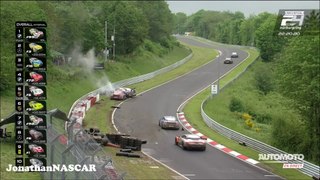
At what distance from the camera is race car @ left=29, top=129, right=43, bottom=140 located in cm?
988

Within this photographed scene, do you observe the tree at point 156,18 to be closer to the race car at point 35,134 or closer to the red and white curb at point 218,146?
the red and white curb at point 218,146

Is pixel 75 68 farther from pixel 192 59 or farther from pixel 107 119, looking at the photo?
pixel 192 59

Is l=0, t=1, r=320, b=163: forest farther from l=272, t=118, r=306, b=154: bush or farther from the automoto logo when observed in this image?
the automoto logo

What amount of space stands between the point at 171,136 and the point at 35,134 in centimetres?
2730

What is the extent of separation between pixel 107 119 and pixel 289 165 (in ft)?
60.6

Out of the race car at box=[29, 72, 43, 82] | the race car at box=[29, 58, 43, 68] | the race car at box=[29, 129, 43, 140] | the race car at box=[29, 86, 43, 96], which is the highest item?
the race car at box=[29, 58, 43, 68]

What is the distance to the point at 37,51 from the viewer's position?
9422 millimetres

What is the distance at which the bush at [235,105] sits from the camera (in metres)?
56.9

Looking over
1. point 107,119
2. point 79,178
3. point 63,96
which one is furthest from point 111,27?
point 79,178

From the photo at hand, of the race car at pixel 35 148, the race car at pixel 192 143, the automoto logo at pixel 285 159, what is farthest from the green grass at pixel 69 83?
the automoto logo at pixel 285 159

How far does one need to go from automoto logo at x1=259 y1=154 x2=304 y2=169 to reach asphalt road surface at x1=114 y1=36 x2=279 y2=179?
2.20m
